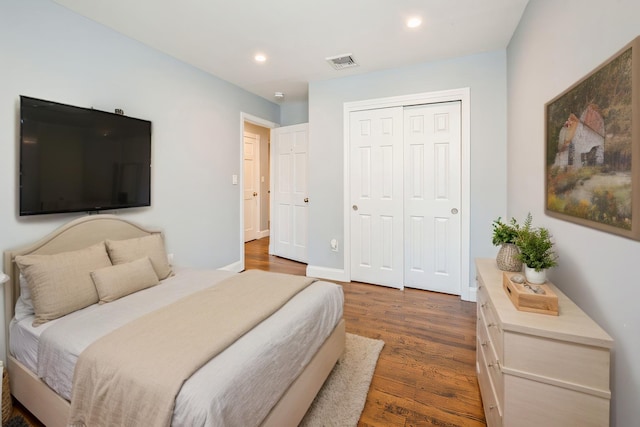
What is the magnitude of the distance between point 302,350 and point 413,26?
2.62m

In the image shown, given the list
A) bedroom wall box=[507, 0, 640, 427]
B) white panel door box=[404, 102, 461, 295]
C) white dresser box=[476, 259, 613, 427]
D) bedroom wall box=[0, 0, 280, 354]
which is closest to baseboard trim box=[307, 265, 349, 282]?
white panel door box=[404, 102, 461, 295]

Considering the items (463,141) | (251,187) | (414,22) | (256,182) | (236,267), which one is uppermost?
(414,22)

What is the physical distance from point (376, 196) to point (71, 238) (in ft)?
9.39

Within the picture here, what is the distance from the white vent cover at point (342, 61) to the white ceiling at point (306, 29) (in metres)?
0.07

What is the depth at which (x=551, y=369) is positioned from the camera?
3.42 feet

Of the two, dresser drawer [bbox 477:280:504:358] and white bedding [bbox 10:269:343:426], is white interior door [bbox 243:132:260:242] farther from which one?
dresser drawer [bbox 477:280:504:358]

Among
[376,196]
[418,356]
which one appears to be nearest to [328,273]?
[376,196]

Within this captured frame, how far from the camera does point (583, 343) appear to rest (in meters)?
0.99

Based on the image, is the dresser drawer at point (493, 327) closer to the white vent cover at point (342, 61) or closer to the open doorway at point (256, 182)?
the white vent cover at point (342, 61)

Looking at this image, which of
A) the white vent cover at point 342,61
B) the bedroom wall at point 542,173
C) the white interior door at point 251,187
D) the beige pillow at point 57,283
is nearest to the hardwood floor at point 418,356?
the bedroom wall at point 542,173

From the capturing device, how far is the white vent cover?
2.98m

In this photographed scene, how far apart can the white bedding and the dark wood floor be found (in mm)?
471

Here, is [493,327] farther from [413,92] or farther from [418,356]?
[413,92]

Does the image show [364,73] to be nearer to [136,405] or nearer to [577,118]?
[577,118]
